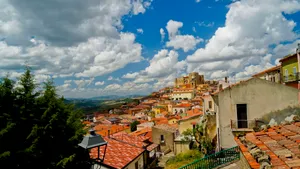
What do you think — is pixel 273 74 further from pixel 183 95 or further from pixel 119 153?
pixel 183 95

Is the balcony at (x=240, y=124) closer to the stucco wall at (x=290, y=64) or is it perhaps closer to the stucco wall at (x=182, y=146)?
the stucco wall at (x=182, y=146)

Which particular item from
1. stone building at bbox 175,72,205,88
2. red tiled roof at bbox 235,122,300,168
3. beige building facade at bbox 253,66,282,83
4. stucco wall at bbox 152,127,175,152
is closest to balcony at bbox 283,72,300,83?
beige building facade at bbox 253,66,282,83

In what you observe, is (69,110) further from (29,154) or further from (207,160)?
(207,160)

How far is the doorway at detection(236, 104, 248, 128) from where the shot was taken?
15469 millimetres

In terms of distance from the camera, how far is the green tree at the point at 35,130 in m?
7.10

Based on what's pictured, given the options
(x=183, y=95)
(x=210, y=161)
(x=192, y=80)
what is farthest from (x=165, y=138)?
(x=192, y=80)

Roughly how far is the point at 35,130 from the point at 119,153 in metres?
10.2

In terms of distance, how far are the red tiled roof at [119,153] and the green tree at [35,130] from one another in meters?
4.83

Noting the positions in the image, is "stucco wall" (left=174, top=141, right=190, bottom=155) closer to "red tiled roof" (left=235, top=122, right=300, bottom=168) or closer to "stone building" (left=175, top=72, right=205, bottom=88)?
"red tiled roof" (left=235, top=122, right=300, bottom=168)

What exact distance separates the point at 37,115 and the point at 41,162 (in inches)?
75.6

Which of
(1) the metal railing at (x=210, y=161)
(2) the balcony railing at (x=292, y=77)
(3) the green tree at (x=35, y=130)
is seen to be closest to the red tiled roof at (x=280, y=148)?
(1) the metal railing at (x=210, y=161)

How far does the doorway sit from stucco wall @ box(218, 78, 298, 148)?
0.24 metres

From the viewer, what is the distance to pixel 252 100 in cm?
1548

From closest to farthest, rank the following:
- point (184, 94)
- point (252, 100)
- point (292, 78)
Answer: point (252, 100) → point (292, 78) → point (184, 94)
